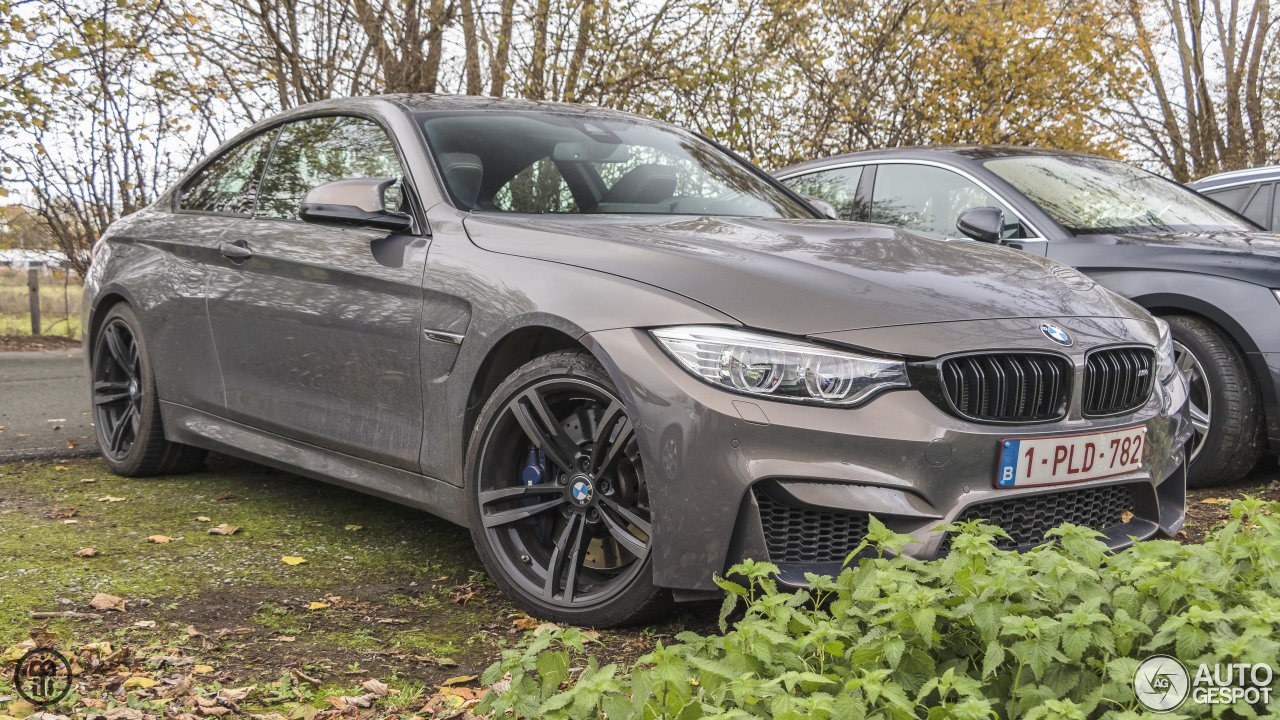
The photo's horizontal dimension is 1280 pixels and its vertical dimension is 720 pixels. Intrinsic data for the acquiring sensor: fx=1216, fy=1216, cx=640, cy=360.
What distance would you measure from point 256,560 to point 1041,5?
11144 mm

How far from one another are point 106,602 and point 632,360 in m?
1.74

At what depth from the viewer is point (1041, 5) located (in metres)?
12.7

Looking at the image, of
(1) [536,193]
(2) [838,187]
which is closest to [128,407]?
(1) [536,193]

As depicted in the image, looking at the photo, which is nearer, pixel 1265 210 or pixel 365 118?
pixel 365 118

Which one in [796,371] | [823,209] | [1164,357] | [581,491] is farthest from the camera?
[823,209]

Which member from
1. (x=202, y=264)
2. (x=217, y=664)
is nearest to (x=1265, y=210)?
(x=202, y=264)

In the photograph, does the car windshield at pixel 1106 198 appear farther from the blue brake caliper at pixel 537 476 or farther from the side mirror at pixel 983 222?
the blue brake caliper at pixel 537 476

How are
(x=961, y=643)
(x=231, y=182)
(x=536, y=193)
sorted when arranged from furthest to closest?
1. (x=231, y=182)
2. (x=536, y=193)
3. (x=961, y=643)

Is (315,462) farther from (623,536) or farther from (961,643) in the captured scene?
(961,643)

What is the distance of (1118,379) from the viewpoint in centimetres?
334

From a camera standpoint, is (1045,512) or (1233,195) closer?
(1045,512)

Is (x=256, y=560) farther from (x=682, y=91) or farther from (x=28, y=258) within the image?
(x=28, y=258)

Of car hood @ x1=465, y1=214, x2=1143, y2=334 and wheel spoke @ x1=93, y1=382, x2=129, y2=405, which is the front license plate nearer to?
car hood @ x1=465, y1=214, x2=1143, y2=334

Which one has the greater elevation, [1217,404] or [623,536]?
[1217,404]
